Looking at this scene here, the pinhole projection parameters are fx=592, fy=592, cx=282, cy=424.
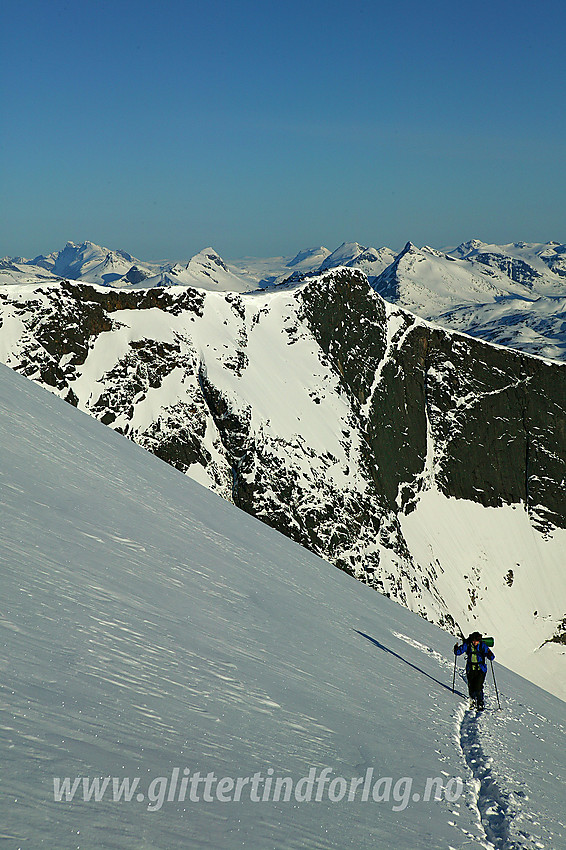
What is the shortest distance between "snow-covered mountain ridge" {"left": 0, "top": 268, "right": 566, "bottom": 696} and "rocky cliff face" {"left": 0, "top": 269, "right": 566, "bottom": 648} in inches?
10.3

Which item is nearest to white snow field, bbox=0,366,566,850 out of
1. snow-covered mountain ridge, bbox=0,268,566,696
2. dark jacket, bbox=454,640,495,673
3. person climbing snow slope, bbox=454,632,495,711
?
person climbing snow slope, bbox=454,632,495,711

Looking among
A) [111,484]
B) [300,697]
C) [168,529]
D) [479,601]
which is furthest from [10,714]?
[479,601]

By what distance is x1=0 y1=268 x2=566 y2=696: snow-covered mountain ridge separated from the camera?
253 feet

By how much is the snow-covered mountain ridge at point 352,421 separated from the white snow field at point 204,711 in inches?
2406

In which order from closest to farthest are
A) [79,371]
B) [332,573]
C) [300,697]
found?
[300,697] → [332,573] → [79,371]

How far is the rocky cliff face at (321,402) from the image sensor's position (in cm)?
7644

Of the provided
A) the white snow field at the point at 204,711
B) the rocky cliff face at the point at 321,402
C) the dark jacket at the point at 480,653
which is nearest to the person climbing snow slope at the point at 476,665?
the dark jacket at the point at 480,653

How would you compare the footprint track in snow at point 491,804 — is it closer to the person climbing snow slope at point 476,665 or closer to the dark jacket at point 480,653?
the person climbing snow slope at point 476,665

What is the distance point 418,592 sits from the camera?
274 ft

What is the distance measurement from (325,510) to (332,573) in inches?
2404

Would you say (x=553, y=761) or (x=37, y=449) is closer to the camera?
(x=553, y=761)

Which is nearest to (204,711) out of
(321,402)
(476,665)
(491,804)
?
(491,804)

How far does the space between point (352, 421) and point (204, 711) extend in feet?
288

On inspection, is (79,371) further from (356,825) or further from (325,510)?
(356,825)
